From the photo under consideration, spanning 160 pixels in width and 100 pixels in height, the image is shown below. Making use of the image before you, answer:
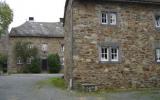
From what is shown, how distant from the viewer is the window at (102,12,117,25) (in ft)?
72.5

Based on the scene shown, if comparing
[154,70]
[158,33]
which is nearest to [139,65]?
[154,70]

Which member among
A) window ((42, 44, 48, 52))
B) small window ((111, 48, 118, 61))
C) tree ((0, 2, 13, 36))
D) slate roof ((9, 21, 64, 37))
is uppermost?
tree ((0, 2, 13, 36))

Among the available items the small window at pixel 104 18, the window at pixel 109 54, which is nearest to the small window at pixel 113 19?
the small window at pixel 104 18

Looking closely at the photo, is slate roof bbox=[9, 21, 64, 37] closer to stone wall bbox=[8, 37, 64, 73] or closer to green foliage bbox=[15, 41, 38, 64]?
stone wall bbox=[8, 37, 64, 73]

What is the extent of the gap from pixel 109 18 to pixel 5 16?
30.8 meters

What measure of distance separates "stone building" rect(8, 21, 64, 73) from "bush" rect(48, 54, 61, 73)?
4.38ft

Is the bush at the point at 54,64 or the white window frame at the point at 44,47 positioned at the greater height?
the white window frame at the point at 44,47

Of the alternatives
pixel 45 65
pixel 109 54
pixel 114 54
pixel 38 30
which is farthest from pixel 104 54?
pixel 38 30

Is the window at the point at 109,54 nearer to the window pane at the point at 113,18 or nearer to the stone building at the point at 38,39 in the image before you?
the window pane at the point at 113,18

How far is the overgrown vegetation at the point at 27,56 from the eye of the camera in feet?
163

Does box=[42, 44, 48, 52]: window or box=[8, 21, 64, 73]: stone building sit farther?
box=[42, 44, 48, 52]: window

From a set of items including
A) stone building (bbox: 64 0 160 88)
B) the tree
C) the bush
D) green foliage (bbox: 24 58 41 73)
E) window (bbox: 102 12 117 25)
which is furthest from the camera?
the bush

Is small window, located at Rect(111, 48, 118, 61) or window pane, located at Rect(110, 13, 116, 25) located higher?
window pane, located at Rect(110, 13, 116, 25)

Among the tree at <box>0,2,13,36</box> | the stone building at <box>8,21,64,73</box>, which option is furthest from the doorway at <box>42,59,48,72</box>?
the tree at <box>0,2,13,36</box>
